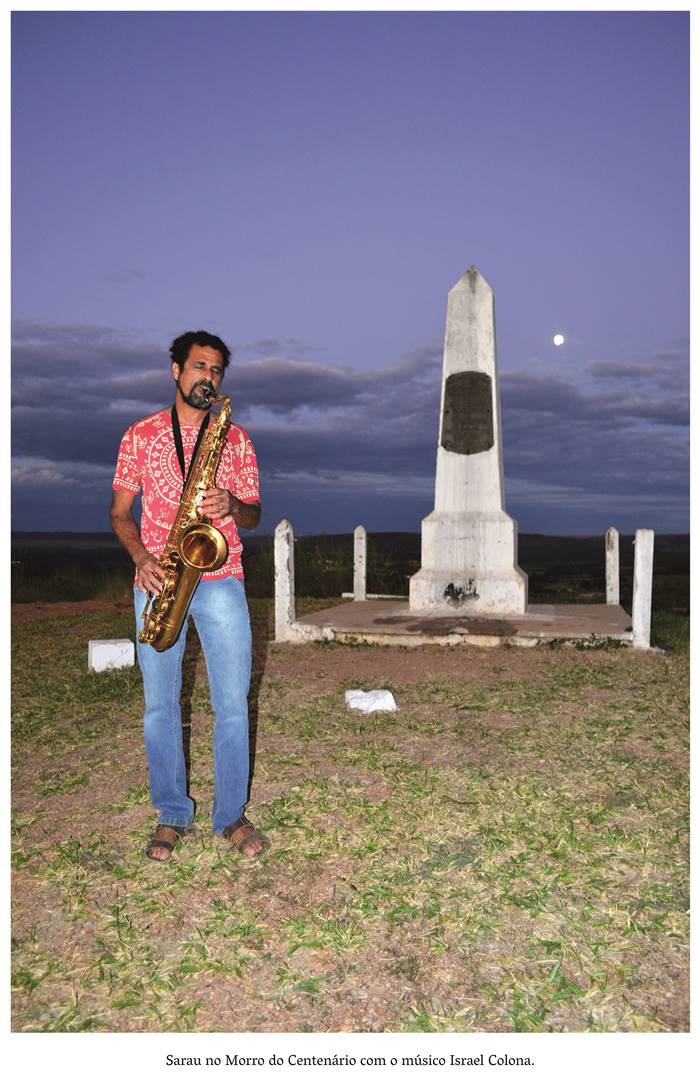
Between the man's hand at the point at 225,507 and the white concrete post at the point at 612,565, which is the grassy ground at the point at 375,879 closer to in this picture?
the man's hand at the point at 225,507

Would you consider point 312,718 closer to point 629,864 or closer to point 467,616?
point 629,864

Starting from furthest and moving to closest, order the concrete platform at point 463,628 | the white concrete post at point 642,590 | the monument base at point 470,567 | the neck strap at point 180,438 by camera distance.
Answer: the monument base at point 470,567 → the concrete platform at point 463,628 → the white concrete post at point 642,590 → the neck strap at point 180,438

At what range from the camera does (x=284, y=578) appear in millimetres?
12250

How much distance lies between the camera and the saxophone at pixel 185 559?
4281mm

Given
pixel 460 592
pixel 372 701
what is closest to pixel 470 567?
pixel 460 592

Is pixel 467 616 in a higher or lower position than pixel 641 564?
lower

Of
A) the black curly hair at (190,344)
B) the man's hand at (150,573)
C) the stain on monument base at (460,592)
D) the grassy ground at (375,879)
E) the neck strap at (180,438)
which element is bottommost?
the grassy ground at (375,879)

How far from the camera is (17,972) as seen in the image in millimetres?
3594

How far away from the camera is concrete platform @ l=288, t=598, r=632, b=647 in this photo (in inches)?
457

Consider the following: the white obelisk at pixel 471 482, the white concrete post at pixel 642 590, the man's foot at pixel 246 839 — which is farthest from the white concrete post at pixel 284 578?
the man's foot at pixel 246 839

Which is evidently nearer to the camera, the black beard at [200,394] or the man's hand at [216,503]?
the man's hand at [216,503]

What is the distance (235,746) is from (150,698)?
1.81 ft

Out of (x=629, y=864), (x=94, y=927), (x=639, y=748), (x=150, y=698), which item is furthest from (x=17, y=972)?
(x=639, y=748)

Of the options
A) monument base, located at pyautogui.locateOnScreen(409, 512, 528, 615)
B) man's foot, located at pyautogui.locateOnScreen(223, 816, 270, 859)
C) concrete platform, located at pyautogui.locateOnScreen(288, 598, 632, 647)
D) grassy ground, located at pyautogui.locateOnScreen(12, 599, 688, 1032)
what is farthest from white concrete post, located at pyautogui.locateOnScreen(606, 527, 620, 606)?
man's foot, located at pyautogui.locateOnScreen(223, 816, 270, 859)
